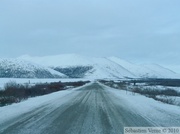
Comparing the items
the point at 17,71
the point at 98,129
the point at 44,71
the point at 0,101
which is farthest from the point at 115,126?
the point at 44,71

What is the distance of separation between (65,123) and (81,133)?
2.49m

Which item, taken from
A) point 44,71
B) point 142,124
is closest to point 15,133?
point 142,124

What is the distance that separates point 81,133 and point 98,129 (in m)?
0.98

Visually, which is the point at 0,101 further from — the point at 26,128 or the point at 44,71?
the point at 44,71

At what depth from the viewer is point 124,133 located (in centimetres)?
1043

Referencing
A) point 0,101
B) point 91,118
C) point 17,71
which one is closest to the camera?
point 91,118

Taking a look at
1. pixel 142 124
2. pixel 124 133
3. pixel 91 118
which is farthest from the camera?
pixel 91 118

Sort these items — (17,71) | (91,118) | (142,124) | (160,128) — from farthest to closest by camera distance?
1. (17,71)
2. (91,118)
3. (142,124)
4. (160,128)

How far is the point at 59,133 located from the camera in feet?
34.8

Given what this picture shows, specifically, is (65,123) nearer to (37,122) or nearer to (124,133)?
(37,122)

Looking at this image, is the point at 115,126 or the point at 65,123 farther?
the point at 65,123

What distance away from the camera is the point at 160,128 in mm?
11453

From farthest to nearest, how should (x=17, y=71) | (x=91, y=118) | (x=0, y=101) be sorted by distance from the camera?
(x=17, y=71) → (x=0, y=101) → (x=91, y=118)

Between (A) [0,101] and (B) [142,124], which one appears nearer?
(B) [142,124]
